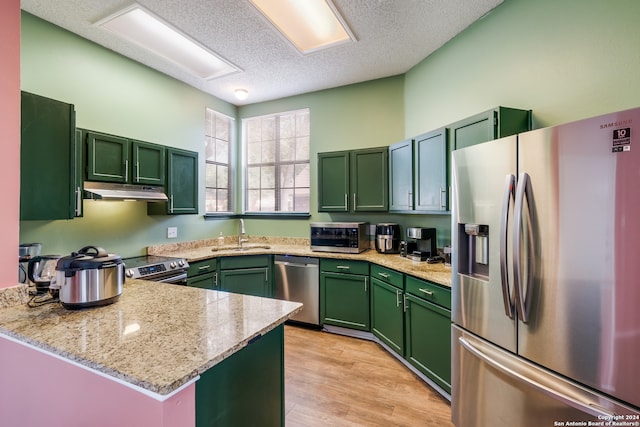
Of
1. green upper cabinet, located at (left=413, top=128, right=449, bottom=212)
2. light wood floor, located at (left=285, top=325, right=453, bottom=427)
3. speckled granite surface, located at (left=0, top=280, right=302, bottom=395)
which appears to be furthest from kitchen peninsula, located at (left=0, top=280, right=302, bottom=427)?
green upper cabinet, located at (left=413, top=128, right=449, bottom=212)

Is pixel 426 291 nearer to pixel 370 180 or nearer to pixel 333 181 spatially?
pixel 370 180

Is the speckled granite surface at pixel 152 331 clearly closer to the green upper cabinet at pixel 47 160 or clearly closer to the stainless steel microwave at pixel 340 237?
the green upper cabinet at pixel 47 160

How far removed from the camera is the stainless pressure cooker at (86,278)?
4.34 feet

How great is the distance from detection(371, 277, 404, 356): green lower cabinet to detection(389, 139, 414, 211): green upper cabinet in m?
0.87

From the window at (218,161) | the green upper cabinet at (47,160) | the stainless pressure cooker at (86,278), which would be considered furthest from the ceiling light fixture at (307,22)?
the stainless pressure cooker at (86,278)

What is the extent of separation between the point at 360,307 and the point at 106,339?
8.42ft

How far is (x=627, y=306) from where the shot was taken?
1.09 metres

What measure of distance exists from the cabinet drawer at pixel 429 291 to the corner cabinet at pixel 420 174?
679 millimetres

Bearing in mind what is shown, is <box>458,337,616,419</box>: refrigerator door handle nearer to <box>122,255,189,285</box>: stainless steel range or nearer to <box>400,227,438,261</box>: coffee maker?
<box>400,227,438,261</box>: coffee maker

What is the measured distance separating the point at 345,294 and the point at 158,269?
6.47ft

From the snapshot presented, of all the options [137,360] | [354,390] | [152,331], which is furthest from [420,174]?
[137,360]

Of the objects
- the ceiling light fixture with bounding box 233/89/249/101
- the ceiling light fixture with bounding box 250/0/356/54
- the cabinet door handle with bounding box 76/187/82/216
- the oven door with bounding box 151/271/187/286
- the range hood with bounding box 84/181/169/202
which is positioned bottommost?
the oven door with bounding box 151/271/187/286

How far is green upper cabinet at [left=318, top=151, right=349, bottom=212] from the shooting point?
368 centimetres

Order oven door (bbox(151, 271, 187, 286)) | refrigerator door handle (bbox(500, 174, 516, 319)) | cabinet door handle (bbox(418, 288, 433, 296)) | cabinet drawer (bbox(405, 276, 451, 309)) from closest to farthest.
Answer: refrigerator door handle (bbox(500, 174, 516, 319)), cabinet drawer (bbox(405, 276, 451, 309)), cabinet door handle (bbox(418, 288, 433, 296)), oven door (bbox(151, 271, 187, 286))
